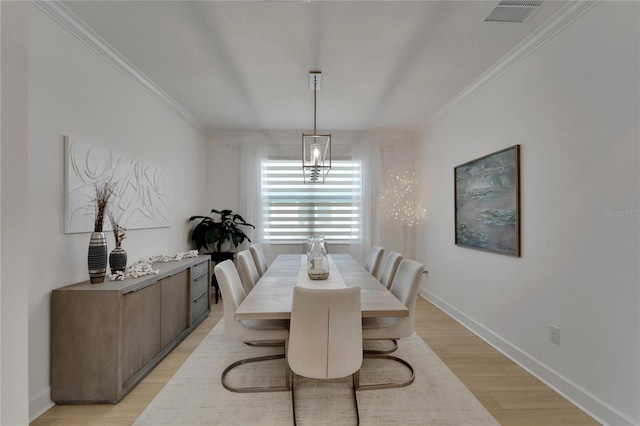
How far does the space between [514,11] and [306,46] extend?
155 cm

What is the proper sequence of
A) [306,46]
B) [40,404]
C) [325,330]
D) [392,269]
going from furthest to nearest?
[392,269] → [306,46] → [40,404] → [325,330]

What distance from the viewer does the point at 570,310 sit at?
212 cm

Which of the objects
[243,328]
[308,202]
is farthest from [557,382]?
[308,202]

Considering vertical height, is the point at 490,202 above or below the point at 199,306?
above

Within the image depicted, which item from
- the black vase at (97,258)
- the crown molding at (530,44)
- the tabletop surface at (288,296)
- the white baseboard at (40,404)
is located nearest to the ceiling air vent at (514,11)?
the crown molding at (530,44)

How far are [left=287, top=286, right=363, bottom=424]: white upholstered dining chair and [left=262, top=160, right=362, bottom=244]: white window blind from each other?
3430mm

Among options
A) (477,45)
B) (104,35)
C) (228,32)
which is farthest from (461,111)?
(104,35)

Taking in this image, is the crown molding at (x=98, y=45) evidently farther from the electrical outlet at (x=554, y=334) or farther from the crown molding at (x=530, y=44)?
the electrical outlet at (x=554, y=334)

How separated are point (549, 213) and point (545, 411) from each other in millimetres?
1382

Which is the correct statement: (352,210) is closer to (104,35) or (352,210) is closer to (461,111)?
(461,111)

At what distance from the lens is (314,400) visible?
207cm

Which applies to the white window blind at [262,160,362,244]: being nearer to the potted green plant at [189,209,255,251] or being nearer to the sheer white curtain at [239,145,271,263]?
the sheer white curtain at [239,145,271,263]

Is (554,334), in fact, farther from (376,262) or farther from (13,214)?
(13,214)

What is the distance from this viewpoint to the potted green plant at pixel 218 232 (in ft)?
14.4
